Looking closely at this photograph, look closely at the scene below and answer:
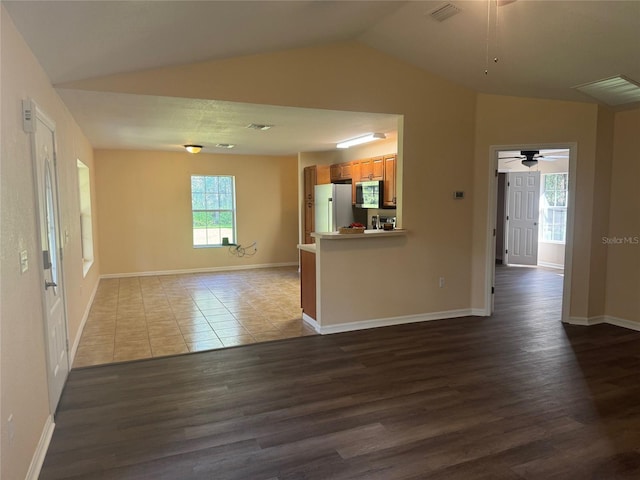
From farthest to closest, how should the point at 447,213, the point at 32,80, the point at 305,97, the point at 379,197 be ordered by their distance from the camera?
the point at 379,197 → the point at 447,213 → the point at 305,97 → the point at 32,80

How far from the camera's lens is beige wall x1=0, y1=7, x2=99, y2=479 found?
190cm

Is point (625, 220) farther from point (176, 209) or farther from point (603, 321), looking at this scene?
point (176, 209)

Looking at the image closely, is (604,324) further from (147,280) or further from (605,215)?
(147,280)

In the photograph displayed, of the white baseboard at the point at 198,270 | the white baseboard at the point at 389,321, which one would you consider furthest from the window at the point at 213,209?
the white baseboard at the point at 389,321

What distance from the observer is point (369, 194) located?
6.49 metres

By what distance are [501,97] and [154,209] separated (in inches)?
249

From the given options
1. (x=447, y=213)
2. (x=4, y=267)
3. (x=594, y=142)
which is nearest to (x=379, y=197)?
(x=447, y=213)

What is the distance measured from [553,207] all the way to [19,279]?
960 cm

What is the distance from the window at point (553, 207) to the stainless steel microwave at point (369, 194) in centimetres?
491

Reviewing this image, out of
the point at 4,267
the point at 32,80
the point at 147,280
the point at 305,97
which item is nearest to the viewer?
the point at 4,267

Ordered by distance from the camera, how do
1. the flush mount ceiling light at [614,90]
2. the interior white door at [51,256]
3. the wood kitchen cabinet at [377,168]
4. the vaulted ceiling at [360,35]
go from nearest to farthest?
the vaulted ceiling at [360,35], the interior white door at [51,256], the flush mount ceiling light at [614,90], the wood kitchen cabinet at [377,168]

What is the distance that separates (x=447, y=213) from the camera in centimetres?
496

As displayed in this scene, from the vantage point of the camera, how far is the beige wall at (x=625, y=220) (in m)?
4.59

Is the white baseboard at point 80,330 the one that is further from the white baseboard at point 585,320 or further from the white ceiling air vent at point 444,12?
the white baseboard at point 585,320
